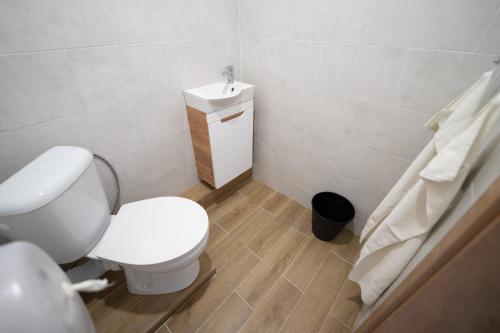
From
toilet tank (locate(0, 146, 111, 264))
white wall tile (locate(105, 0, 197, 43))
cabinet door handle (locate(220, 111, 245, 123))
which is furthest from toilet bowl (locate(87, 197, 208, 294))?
white wall tile (locate(105, 0, 197, 43))

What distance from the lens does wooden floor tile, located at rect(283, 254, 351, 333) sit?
1.08 metres

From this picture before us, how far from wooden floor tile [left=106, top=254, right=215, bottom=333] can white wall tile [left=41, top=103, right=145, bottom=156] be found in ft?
2.78

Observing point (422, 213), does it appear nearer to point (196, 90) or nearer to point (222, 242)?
point (222, 242)

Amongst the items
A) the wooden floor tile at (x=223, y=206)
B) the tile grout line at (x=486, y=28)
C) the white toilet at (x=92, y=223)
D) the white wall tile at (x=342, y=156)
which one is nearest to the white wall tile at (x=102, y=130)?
the white toilet at (x=92, y=223)

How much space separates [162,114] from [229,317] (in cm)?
123

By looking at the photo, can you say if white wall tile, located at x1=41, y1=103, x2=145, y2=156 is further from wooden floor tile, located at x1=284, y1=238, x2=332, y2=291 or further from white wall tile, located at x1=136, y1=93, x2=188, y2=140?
wooden floor tile, located at x1=284, y1=238, x2=332, y2=291

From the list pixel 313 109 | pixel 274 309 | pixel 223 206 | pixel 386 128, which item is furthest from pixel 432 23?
pixel 223 206

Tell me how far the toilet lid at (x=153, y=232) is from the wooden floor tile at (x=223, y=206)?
1.87 ft

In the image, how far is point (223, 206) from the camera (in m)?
1.77

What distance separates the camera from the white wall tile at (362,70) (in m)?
0.98

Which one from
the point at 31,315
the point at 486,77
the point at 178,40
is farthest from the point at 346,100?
the point at 31,315

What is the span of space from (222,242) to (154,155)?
0.76 m

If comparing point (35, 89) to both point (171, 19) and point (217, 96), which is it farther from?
point (217, 96)

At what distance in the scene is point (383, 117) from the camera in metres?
1.10
